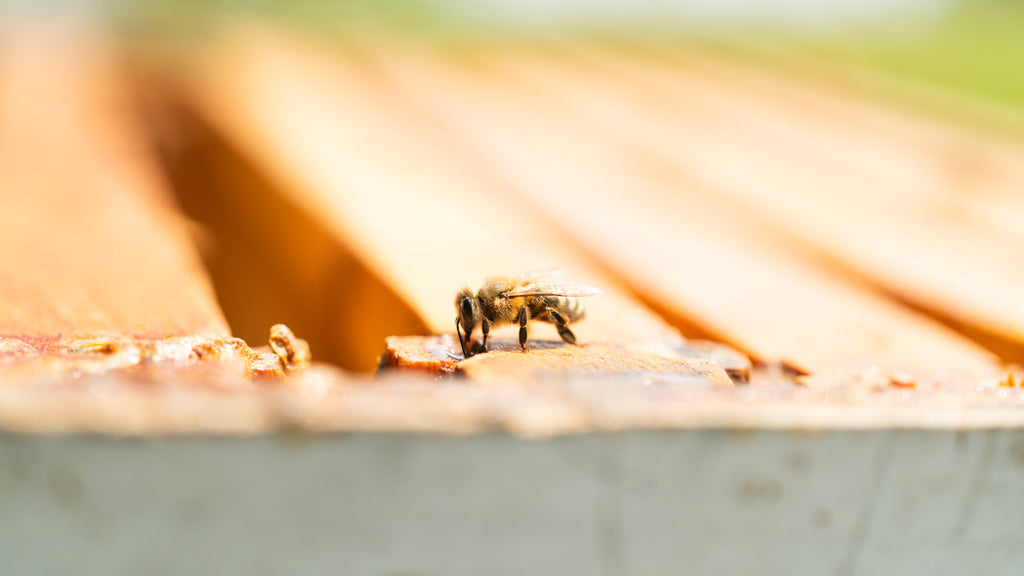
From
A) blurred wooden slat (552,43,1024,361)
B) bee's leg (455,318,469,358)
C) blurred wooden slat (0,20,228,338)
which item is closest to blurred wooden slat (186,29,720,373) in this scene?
bee's leg (455,318,469,358)

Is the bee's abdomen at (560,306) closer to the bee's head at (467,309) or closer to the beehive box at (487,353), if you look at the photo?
the beehive box at (487,353)

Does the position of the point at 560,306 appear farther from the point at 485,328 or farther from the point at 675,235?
the point at 675,235

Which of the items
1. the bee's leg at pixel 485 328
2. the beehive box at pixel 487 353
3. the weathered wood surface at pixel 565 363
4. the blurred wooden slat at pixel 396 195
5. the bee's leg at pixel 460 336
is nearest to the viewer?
the beehive box at pixel 487 353

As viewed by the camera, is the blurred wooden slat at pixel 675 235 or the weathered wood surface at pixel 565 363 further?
the blurred wooden slat at pixel 675 235

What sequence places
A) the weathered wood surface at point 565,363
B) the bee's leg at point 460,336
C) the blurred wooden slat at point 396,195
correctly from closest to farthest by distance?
the weathered wood surface at point 565,363 < the bee's leg at point 460,336 < the blurred wooden slat at point 396,195

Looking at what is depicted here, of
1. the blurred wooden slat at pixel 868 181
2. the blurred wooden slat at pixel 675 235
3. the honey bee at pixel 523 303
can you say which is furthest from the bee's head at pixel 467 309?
the blurred wooden slat at pixel 868 181

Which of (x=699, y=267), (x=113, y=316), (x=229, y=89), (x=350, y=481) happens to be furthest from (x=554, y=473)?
(x=229, y=89)

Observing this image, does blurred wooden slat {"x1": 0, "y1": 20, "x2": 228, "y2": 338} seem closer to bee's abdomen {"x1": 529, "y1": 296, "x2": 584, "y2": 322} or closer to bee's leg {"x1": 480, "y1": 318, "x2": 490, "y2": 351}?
bee's leg {"x1": 480, "y1": 318, "x2": 490, "y2": 351}
